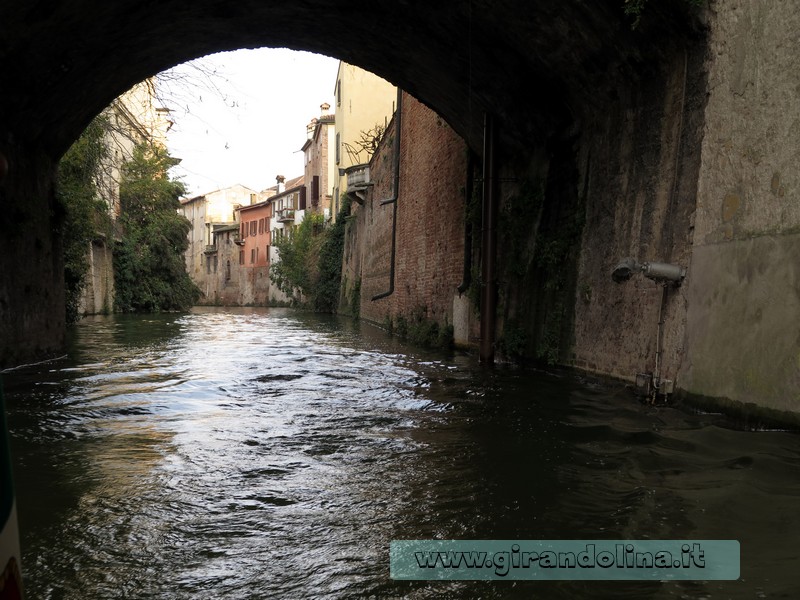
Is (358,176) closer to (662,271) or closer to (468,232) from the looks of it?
(468,232)

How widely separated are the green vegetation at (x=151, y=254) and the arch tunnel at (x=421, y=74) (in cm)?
1687

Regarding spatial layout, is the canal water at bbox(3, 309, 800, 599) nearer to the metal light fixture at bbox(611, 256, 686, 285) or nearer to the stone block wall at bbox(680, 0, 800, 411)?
the stone block wall at bbox(680, 0, 800, 411)

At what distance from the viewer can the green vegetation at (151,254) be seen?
27953mm

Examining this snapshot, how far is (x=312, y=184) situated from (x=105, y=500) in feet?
152

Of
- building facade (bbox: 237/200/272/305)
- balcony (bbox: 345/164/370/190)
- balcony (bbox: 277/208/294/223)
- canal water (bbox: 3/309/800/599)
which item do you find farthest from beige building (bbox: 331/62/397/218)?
canal water (bbox: 3/309/800/599)

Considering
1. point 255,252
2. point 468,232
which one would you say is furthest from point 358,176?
point 255,252

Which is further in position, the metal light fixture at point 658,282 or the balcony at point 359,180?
the balcony at point 359,180

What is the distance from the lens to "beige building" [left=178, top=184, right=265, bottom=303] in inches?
2963

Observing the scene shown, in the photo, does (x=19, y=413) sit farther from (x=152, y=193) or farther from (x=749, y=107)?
(x=152, y=193)

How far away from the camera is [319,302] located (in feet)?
118

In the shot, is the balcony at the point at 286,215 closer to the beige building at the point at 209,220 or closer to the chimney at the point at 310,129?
the chimney at the point at 310,129

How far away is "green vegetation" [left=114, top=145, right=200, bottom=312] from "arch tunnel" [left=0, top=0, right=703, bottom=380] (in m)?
16.9

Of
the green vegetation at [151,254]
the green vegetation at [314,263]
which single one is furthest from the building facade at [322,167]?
the green vegetation at [151,254]

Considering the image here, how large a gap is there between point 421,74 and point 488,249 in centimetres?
269
